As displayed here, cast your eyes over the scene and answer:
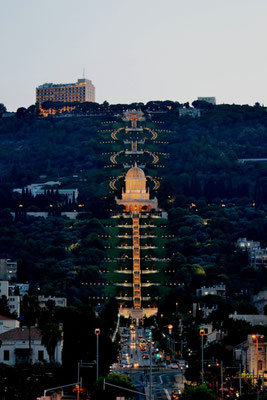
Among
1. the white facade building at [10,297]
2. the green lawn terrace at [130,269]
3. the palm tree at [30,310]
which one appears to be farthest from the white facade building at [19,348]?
the green lawn terrace at [130,269]

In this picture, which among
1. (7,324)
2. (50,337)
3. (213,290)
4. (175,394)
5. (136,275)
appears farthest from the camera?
(136,275)

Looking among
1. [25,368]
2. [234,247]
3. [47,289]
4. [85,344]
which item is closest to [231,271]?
[234,247]

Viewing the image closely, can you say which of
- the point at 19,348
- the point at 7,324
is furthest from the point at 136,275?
the point at 19,348

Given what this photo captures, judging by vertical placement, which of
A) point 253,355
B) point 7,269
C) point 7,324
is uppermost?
point 7,269

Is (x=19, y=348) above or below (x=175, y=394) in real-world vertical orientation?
above

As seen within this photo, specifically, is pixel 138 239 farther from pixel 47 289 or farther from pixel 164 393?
pixel 164 393

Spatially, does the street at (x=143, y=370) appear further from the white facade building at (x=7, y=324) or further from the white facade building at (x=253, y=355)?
the white facade building at (x=7, y=324)

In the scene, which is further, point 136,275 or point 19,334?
point 136,275

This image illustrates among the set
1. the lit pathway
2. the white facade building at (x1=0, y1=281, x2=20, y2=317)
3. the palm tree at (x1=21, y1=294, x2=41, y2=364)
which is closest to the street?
the palm tree at (x1=21, y1=294, x2=41, y2=364)

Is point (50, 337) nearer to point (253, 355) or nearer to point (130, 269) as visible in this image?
point (253, 355)
